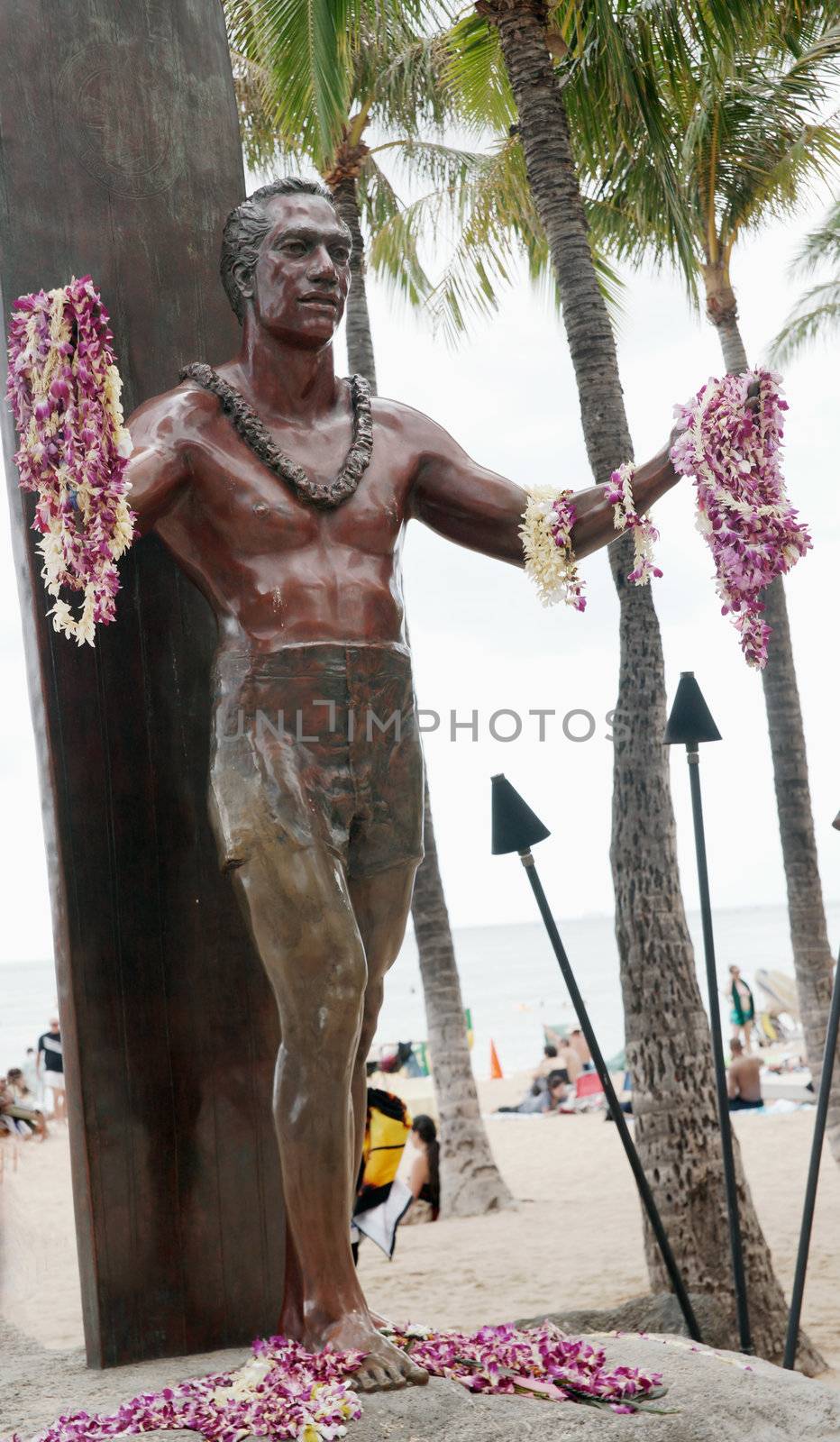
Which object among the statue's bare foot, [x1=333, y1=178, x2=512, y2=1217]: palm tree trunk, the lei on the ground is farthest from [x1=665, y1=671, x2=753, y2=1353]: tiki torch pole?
[x1=333, y1=178, x2=512, y2=1217]: palm tree trunk

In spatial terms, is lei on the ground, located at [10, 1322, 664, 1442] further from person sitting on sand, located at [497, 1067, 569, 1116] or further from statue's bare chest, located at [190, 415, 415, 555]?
person sitting on sand, located at [497, 1067, 569, 1116]

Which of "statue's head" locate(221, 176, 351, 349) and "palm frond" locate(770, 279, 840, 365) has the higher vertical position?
"palm frond" locate(770, 279, 840, 365)

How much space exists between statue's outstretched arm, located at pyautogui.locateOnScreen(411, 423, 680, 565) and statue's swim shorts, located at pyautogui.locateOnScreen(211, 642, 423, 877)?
1.58 ft

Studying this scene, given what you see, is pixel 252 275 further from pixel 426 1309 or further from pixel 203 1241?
pixel 426 1309

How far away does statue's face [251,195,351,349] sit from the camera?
364 cm

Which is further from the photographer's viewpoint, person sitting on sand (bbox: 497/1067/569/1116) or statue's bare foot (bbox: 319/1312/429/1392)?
person sitting on sand (bbox: 497/1067/569/1116)

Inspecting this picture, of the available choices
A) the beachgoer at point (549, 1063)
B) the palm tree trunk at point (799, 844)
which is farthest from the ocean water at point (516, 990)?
the palm tree trunk at point (799, 844)

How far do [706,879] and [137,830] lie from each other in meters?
1.80

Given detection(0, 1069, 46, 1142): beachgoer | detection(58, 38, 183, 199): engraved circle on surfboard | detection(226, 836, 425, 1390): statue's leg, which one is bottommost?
detection(0, 1069, 46, 1142): beachgoer

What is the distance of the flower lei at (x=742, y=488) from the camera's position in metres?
3.64

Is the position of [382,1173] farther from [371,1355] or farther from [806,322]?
[806,322]

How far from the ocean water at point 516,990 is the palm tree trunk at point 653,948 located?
2172 cm

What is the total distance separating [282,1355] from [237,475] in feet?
6.54

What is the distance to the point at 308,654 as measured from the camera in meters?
3.54
